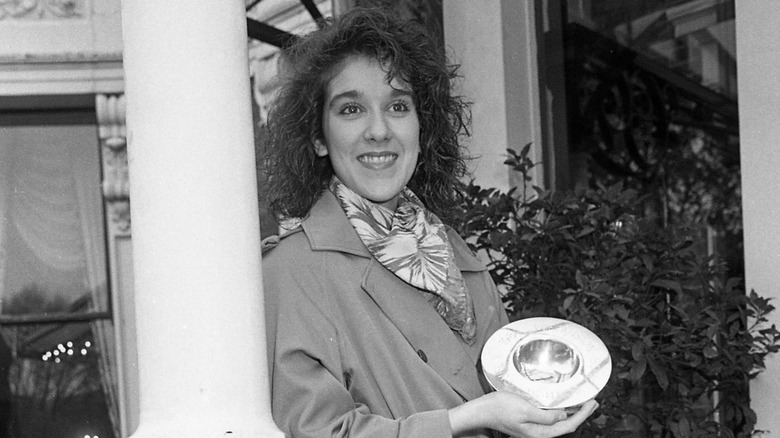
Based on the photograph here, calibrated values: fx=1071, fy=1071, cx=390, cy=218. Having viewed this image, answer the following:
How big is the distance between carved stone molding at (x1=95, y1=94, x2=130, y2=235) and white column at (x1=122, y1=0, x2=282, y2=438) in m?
3.02

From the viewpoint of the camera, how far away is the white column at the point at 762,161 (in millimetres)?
3629

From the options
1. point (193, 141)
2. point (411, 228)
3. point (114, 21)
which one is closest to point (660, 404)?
point (411, 228)

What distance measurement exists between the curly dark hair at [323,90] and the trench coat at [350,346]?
3.4 inches

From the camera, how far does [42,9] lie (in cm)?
494

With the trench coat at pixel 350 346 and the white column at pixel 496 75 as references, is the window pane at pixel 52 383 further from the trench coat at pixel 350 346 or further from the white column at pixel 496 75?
the trench coat at pixel 350 346

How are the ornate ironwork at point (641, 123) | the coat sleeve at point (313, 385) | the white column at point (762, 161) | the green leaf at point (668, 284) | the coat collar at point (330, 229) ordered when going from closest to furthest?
the coat sleeve at point (313, 385) → the coat collar at point (330, 229) → the green leaf at point (668, 284) → the white column at point (762, 161) → the ornate ironwork at point (641, 123)

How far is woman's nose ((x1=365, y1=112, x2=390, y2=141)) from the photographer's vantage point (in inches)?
86.4

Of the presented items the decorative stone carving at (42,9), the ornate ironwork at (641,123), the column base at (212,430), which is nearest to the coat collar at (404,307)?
the column base at (212,430)

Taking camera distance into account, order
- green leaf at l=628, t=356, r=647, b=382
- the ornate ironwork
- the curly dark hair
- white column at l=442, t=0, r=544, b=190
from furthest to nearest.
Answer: the ornate ironwork < white column at l=442, t=0, r=544, b=190 < green leaf at l=628, t=356, r=647, b=382 < the curly dark hair

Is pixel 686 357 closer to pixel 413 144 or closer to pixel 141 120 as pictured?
pixel 413 144

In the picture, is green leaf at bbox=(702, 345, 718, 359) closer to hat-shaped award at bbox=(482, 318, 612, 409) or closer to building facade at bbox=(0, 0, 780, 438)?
building facade at bbox=(0, 0, 780, 438)

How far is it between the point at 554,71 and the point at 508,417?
2990mm

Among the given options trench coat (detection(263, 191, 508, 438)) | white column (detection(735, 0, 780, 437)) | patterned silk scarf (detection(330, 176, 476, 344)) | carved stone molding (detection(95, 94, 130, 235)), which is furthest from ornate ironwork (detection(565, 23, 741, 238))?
trench coat (detection(263, 191, 508, 438))

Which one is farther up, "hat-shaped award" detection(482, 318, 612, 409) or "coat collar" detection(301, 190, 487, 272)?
"coat collar" detection(301, 190, 487, 272)
